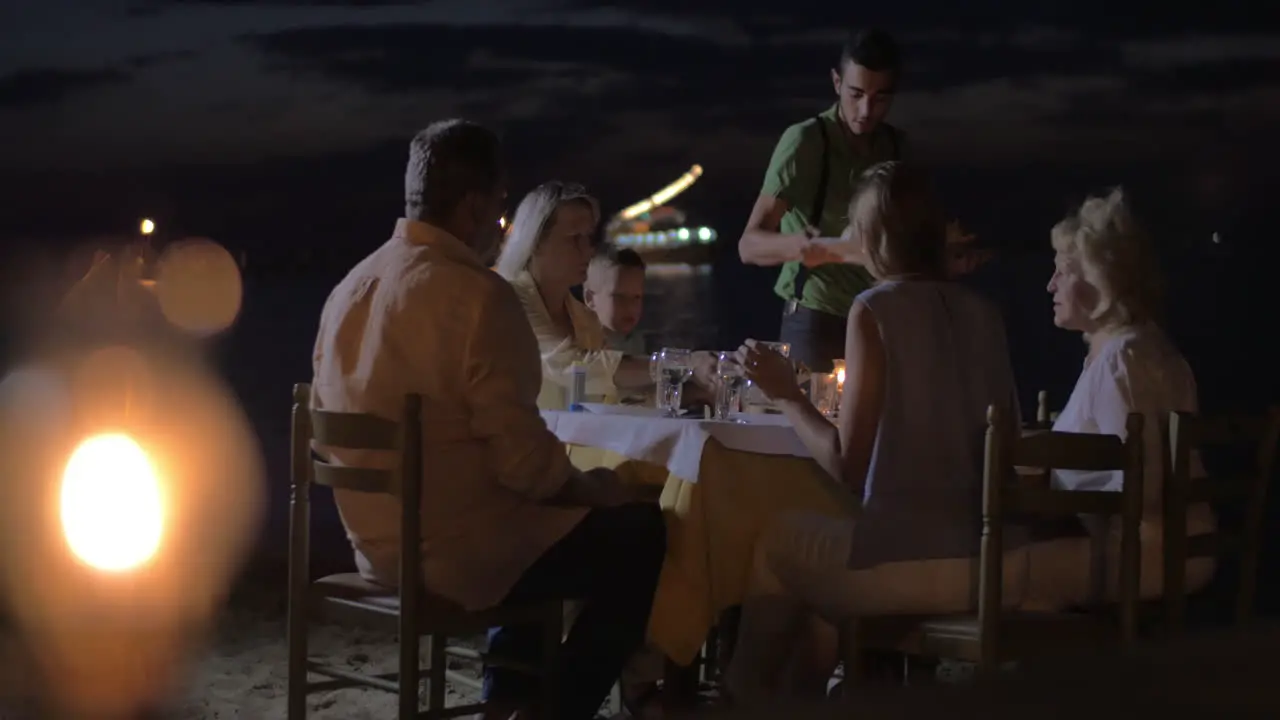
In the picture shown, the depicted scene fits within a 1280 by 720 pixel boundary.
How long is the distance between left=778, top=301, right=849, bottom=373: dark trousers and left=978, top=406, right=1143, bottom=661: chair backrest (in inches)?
67.8

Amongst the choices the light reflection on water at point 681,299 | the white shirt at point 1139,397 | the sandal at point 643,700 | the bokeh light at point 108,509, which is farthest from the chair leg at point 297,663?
the light reflection on water at point 681,299

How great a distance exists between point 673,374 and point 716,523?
1.72 ft

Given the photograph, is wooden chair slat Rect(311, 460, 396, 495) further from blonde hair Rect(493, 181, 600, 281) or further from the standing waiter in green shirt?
the standing waiter in green shirt

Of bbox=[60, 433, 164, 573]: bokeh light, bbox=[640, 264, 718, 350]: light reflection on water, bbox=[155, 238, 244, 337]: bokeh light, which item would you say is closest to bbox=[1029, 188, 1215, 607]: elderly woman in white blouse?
bbox=[60, 433, 164, 573]: bokeh light

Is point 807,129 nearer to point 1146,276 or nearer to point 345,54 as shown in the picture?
point 1146,276

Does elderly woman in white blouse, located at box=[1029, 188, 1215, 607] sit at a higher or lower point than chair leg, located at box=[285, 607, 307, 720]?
higher

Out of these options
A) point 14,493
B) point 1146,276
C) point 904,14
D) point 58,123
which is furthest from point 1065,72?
point 1146,276

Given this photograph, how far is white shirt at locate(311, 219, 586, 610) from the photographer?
10.0 feet

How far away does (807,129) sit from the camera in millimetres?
4805

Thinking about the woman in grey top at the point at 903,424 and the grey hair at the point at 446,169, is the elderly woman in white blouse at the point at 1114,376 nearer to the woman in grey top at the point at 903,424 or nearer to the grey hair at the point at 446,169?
the woman in grey top at the point at 903,424

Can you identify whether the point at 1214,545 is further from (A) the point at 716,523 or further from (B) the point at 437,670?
(B) the point at 437,670

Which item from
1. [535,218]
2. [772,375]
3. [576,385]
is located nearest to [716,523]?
[772,375]

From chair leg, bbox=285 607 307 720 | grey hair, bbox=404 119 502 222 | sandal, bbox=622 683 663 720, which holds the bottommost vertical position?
sandal, bbox=622 683 663 720

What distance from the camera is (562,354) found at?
4.25 m
